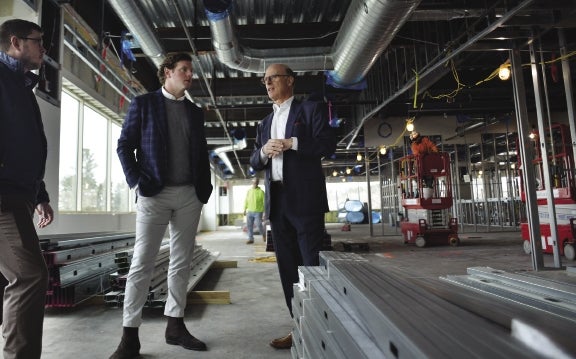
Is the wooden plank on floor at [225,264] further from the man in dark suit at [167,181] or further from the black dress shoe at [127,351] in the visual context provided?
the black dress shoe at [127,351]

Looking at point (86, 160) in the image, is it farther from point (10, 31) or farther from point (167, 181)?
point (10, 31)

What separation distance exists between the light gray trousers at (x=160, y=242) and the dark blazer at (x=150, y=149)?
0.24ft

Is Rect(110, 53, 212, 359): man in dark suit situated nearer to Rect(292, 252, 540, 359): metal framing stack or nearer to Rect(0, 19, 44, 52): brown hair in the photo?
Rect(0, 19, 44, 52): brown hair

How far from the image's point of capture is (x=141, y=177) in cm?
194

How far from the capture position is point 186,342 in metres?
1.89

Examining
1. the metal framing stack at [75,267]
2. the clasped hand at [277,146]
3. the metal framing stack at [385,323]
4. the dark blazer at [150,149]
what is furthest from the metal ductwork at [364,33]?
the metal framing stack at [75,267]

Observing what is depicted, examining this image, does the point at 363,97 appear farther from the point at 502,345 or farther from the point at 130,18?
the point at 502,345

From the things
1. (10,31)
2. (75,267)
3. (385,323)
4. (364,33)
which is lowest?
(75,267)

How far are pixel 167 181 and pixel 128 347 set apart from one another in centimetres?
86

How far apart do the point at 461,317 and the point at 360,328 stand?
28 cm

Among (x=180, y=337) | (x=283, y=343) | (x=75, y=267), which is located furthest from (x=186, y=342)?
(x=75, y=267)

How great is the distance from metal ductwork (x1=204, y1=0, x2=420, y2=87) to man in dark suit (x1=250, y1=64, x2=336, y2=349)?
1.63 metres

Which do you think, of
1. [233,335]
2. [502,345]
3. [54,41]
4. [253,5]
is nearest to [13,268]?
[233,335]

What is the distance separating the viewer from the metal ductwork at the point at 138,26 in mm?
3203
